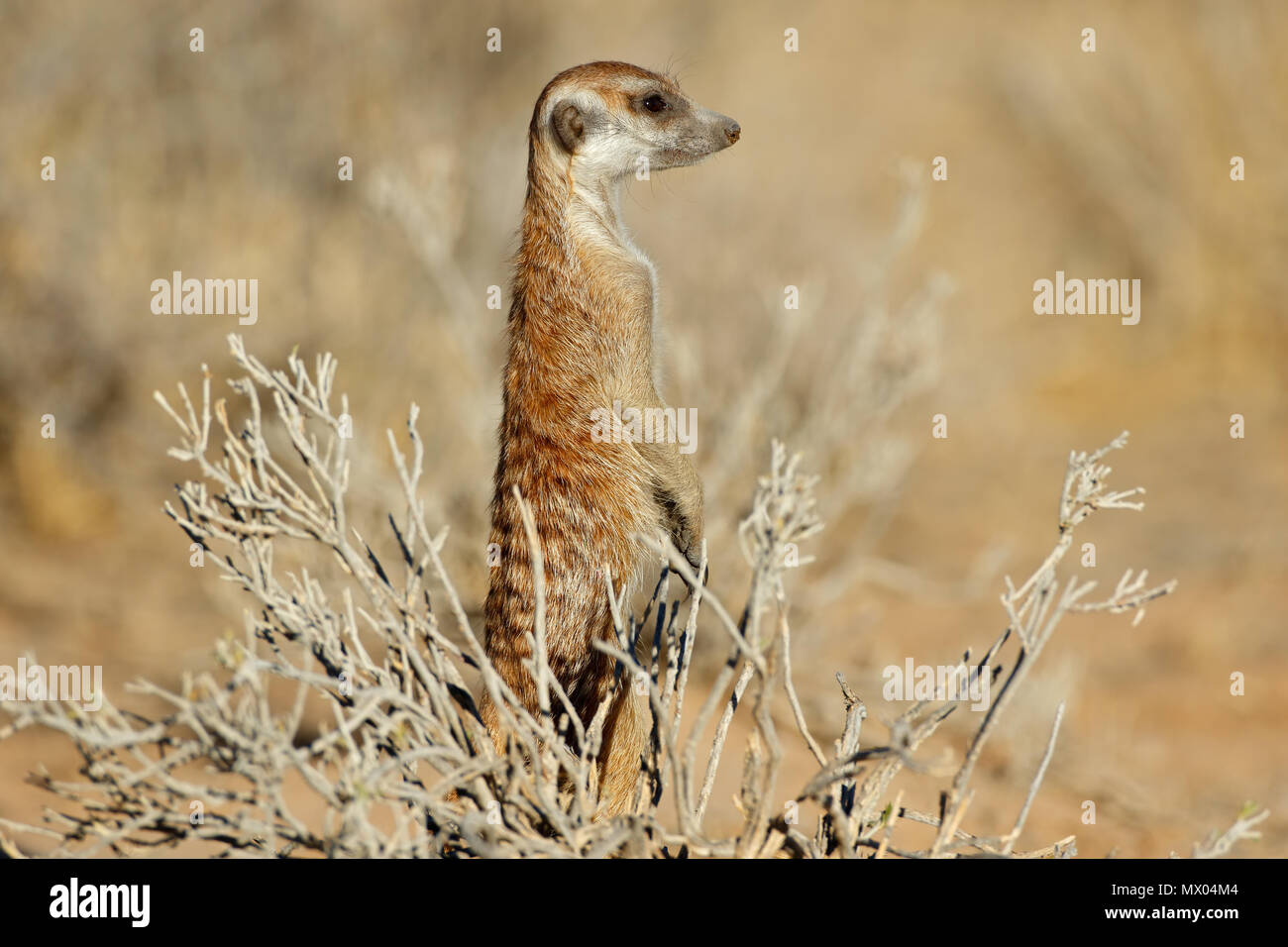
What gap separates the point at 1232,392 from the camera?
33.1 ft

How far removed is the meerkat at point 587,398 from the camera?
2.91 metres

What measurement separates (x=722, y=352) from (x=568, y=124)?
3.60 m

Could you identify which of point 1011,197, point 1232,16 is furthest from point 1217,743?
point 1011,197

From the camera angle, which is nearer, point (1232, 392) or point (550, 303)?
point (550, 303)

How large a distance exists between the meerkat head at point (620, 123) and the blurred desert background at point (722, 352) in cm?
44

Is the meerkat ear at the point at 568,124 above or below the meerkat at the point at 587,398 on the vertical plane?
above

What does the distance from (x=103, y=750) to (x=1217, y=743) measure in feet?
16.8

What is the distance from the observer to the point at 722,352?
6926mm

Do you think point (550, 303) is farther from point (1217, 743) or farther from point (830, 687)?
point (1217, 743)
